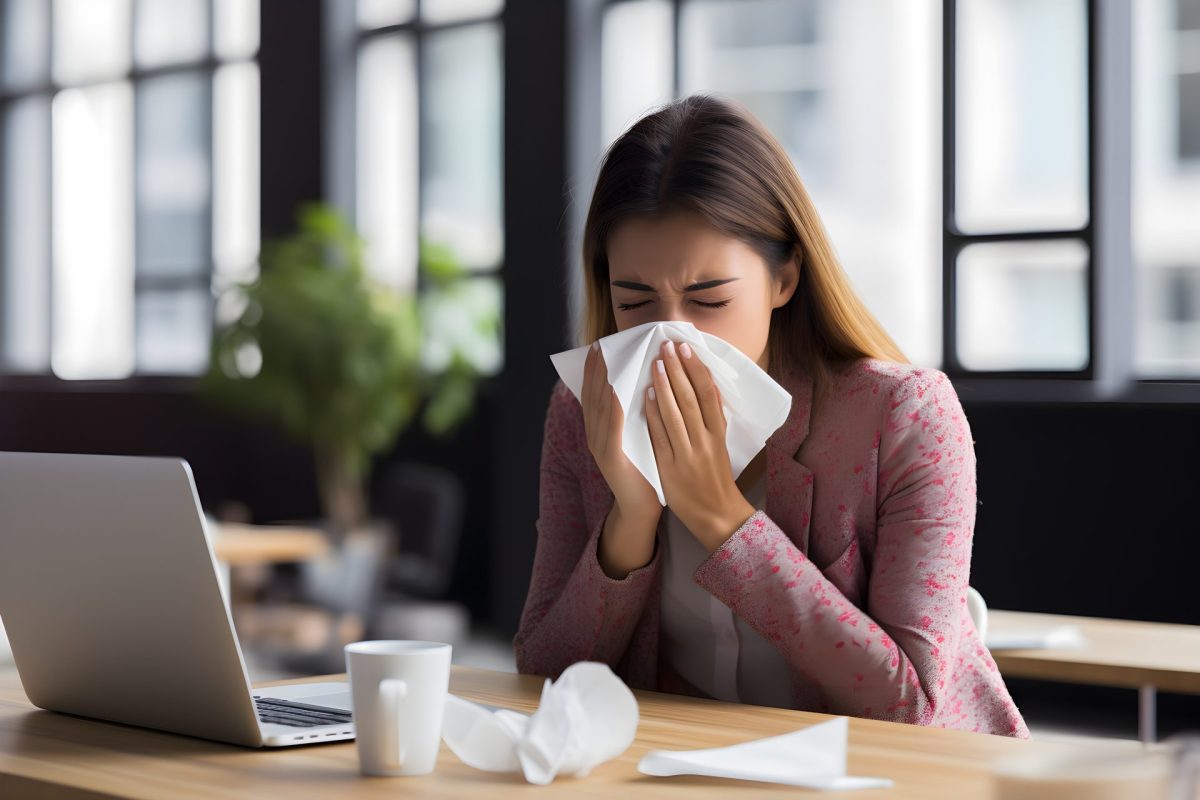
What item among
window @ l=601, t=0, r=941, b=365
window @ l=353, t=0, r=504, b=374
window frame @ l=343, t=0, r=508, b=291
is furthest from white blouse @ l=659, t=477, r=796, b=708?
window frame @ l=343, t=0, r=508, b=291

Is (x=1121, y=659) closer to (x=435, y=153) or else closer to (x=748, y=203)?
(x=748, y=203)

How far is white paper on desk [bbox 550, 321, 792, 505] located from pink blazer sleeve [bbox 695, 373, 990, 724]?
0.37 ft

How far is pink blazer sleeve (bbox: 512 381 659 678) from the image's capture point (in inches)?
59.4

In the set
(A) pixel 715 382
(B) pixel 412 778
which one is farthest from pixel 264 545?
(B) pixel 412 778

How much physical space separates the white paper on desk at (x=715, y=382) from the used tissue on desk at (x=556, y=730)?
0.45 metres

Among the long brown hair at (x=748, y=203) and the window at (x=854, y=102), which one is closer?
the long brown hair at (x=748, y=203)

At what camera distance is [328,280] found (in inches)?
232

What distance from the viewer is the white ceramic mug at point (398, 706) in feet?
3.18

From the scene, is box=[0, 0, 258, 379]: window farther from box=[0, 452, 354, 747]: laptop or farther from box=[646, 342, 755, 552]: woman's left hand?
box=[0, 452, 354, 747]: laptop

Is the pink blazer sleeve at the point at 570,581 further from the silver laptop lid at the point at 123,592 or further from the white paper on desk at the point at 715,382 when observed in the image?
the silver laptop lid at the point at 123,592

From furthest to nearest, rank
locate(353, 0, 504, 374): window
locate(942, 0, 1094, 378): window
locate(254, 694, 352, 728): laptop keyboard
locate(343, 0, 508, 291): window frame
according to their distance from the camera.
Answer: locate(343, 0, 508, 291): window frame < locate(353, 0, 504, 374): window < locate(942, 0, 1094, 378): window < locate(254, 694, 352, 728): laptop keyboard

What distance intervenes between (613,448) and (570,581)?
177 mm

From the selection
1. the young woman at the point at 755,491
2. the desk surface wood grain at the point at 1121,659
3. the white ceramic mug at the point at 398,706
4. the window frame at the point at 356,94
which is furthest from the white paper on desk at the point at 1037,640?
the window frame at the point at 356,94

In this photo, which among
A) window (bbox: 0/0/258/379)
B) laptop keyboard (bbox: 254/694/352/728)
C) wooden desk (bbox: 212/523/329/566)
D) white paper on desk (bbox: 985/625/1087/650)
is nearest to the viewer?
laptop keyboard (bbox: 254/694/352/728)
